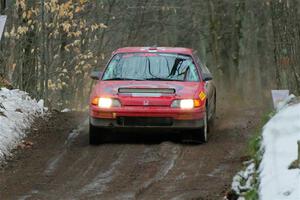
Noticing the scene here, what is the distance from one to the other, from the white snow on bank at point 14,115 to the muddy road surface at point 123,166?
22 cm

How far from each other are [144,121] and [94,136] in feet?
3.09

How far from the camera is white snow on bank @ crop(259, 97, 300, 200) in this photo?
6.07 m

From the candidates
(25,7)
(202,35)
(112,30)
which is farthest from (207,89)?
(202,35)

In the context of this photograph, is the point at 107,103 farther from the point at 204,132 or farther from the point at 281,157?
the point at 281,157

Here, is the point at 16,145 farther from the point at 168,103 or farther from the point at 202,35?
the point at 202,35

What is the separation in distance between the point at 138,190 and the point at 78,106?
73.7 ft

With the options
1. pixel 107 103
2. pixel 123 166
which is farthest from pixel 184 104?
pixel 123 166

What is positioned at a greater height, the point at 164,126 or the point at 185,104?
the point at 185,104

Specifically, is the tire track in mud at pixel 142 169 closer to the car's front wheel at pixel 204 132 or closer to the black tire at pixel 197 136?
the black tire at pixel 197 136

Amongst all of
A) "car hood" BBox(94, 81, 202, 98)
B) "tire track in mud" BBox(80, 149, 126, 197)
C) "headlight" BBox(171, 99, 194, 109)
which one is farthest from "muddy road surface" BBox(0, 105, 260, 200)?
"car hood" BBox(94, 81, 202, 98)

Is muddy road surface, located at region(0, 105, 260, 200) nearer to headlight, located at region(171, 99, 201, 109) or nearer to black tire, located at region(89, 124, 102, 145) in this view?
black tire, located at region(89, 124, 102, 145)

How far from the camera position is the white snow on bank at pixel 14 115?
11727mm

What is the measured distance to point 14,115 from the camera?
43.8ft

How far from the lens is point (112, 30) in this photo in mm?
30516
